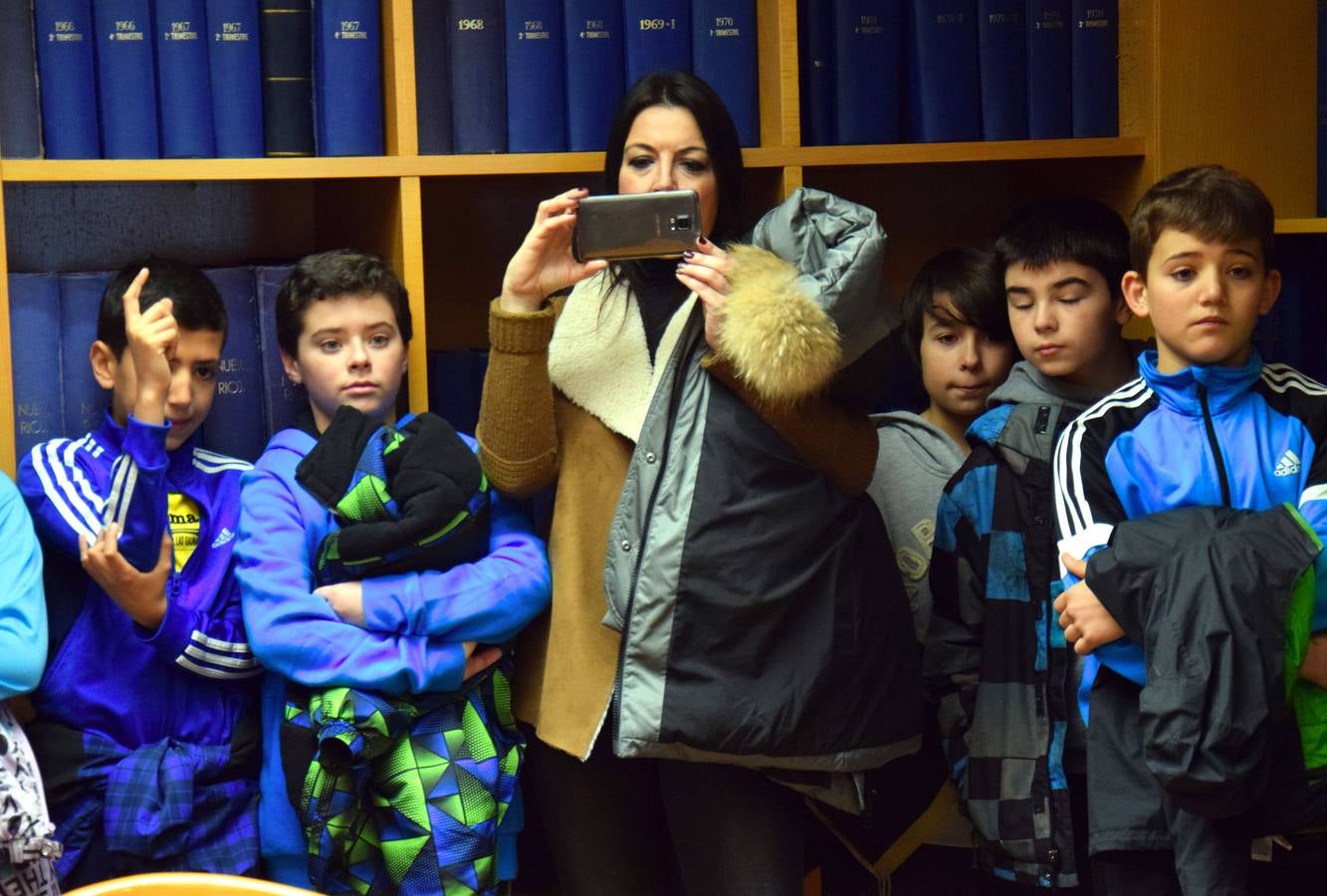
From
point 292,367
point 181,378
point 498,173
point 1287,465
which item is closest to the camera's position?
point 1287,465

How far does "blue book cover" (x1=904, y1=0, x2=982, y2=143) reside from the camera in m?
2.32

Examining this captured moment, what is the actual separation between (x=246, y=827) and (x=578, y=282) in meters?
0.79

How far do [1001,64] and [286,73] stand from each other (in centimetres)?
106

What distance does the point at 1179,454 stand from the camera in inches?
68.5

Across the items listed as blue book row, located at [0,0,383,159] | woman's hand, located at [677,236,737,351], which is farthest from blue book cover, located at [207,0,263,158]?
woman's hand, located at [677,236,737,351]

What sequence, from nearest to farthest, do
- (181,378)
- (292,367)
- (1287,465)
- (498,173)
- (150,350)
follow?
(1287,465), (150,350), (181,378), (292,367), (498,173)

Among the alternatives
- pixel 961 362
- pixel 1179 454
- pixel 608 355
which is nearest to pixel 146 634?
pixel 608 355

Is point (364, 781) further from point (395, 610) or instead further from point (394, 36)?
point (394, 36)

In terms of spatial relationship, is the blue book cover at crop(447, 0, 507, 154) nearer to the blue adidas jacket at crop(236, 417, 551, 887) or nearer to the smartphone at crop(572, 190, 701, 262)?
the smartphone at crop(572, 190, 701, 262)

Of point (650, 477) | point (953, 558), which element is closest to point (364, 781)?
point (650, 477)

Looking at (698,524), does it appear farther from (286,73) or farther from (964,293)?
(286,73)

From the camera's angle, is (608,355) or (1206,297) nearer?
(1206,297)

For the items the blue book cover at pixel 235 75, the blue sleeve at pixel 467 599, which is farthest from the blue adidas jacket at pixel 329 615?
the blue book cover at pixel 235 75

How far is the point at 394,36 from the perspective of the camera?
213 centimetres
